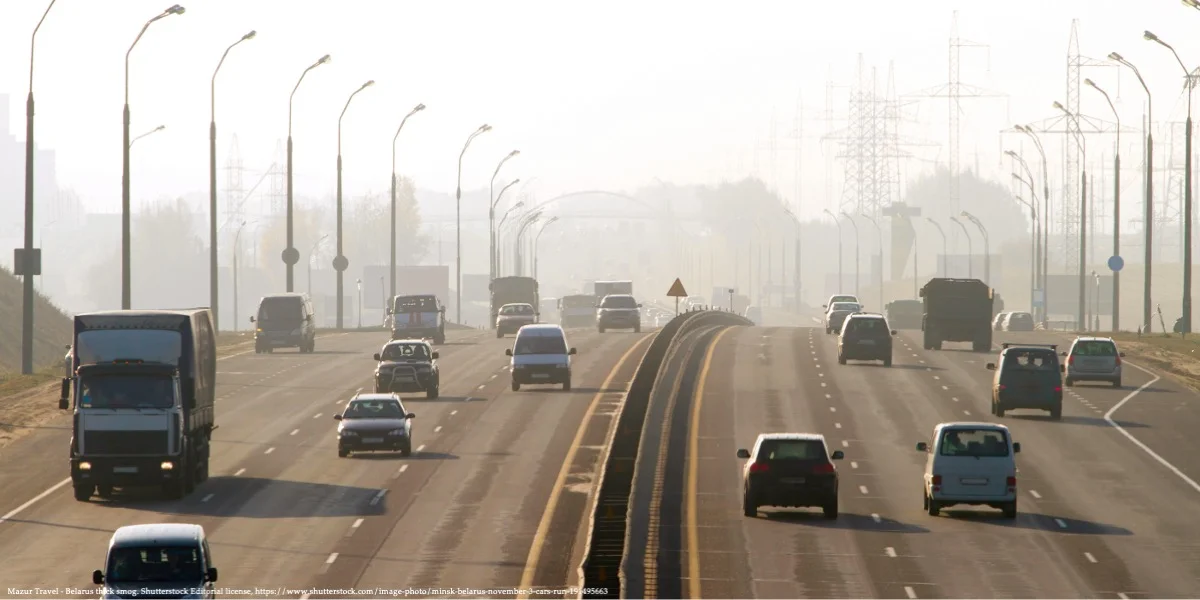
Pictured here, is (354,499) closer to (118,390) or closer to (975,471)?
(118,390)

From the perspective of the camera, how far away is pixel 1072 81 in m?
162

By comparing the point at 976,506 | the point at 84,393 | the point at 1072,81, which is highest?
the point at 1072,81

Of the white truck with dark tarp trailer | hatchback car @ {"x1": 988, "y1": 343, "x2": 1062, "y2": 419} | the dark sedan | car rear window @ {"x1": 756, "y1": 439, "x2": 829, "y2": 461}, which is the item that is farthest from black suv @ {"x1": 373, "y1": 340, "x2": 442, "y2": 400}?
car rear window @ {"x1": 756, "y1": 439, "x2": 829, "y2": 461}

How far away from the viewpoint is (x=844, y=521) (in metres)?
35.6

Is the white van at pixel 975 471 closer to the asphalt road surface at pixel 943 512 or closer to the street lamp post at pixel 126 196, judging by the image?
the asphalt road surface at pixel 943 512

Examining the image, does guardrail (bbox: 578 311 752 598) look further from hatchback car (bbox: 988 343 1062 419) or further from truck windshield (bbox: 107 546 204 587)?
hatchback car (bbox: 988 343 1062 419)

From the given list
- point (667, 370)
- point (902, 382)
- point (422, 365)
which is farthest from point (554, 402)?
point (902, 382)

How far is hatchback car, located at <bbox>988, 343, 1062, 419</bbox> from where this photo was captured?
53781 millimetres

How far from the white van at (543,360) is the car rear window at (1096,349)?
1725 centimetres

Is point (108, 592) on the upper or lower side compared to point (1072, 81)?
lower

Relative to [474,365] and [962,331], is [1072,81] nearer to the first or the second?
[962,331]

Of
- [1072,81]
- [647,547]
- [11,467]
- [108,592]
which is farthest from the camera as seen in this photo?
[1072,81]

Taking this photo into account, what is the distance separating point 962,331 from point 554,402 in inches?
1062

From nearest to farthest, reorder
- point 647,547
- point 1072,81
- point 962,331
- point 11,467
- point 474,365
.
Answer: point 647,547
point 11,467
point 474,365
point 962,331
point 1072,81
